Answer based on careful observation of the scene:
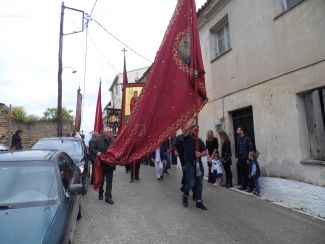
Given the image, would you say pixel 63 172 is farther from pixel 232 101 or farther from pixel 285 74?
pixel 232 101

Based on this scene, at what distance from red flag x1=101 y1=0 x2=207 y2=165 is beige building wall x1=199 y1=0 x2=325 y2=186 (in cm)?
253

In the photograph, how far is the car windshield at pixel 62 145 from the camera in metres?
11.2

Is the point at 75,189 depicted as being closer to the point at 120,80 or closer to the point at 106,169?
the point at 106,169

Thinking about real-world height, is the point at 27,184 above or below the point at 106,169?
below

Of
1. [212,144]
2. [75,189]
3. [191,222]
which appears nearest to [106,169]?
[191,222]

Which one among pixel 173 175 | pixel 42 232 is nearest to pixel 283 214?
pixel 42 232

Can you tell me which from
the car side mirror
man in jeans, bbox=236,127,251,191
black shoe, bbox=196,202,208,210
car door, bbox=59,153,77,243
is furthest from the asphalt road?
the car side mirror

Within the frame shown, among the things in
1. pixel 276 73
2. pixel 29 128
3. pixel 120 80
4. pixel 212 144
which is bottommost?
pixel 212 144

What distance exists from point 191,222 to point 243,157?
137 inches

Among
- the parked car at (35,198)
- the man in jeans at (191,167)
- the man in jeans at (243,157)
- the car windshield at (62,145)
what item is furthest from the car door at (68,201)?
the man in jeans at (243,157)

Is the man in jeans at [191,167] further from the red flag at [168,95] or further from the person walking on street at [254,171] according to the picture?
the person walking on street at [254,171]

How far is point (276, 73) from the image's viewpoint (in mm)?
8680

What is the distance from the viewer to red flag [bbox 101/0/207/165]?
19.5 ft

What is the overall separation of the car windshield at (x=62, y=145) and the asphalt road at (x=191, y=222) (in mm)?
2238
